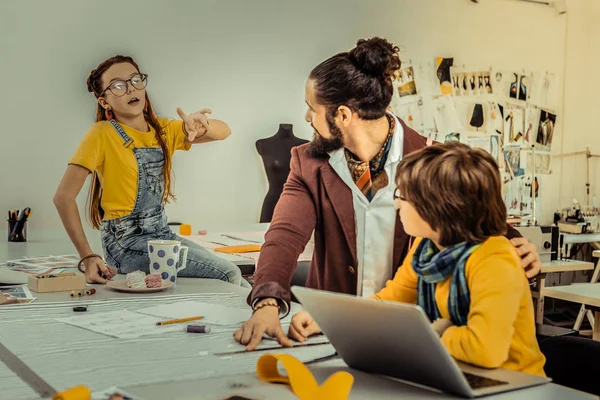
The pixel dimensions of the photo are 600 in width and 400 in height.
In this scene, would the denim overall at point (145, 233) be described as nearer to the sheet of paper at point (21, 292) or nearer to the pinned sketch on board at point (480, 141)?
the sheet of paper at point (21, 292)

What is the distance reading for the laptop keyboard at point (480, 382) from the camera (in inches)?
48.4

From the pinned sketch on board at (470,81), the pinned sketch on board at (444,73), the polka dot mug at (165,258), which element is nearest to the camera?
the polka dot mug at (165,258)

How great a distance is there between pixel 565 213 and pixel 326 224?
5.37 m

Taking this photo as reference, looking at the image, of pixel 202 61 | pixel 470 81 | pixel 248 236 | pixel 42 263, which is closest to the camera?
pixel 42 263

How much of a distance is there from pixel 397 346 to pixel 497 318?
0.72 ft

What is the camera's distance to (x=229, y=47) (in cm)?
544

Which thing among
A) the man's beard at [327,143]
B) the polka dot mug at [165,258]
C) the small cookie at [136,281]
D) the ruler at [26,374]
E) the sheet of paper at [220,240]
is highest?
the man's beard at [327,143]

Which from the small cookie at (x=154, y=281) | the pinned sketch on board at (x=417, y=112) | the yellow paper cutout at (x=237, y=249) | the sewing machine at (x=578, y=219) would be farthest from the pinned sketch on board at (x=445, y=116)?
the small cookie at (x=154, y=281)

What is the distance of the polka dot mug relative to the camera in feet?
7.59

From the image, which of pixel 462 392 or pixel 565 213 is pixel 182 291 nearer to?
pixel 462 392

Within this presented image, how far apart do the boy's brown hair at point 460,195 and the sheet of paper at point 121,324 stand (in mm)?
665

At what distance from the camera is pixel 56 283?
7.22 feet

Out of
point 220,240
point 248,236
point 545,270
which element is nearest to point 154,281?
point 220,240

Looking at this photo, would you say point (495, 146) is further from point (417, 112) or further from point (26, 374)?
point (26, 374)
